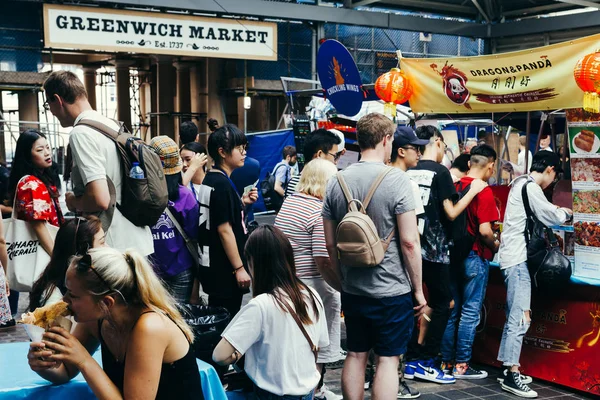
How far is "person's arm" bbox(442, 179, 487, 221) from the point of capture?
585cm

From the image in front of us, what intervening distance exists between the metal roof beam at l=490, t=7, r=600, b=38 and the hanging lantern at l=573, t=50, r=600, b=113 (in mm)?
13261

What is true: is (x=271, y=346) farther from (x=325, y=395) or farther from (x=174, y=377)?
(x=325, y=395)

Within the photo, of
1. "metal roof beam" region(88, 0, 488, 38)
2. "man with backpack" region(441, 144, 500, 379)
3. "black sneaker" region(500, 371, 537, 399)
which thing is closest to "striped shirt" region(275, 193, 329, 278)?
"man with backpack" region(441, 144, 500, 379)

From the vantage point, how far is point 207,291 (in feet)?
16.5

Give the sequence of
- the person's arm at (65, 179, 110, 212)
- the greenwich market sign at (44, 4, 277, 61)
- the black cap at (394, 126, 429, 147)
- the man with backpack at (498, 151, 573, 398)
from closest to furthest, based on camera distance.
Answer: the person's arm at (65, 179, 110, 212) < the black cap at (394, 126, 429, 147) < the man with backpack at (498, 151, 573, 398) < the greenwich market sign at (44, 4, 277, 61)

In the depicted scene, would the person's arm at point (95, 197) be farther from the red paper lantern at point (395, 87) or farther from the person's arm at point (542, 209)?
the red paper lantern at point (395, 87)

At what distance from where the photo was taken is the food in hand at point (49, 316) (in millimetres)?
2789

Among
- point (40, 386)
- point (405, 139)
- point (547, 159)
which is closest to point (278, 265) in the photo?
point (40, 386)

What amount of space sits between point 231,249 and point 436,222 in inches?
73.0

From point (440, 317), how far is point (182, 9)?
10404 millimetres

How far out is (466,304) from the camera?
20.3 feet

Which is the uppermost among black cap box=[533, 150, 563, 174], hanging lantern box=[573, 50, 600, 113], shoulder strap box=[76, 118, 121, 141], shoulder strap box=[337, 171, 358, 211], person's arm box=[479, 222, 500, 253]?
hanging lantern box=[573, 50, 600, 113]

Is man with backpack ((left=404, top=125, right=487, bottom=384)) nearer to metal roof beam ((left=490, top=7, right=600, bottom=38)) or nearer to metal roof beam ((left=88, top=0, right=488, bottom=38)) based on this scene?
metal roof beam ((left=88, top=0, right=488, bottom=38))

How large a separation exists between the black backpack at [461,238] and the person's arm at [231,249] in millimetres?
1979
